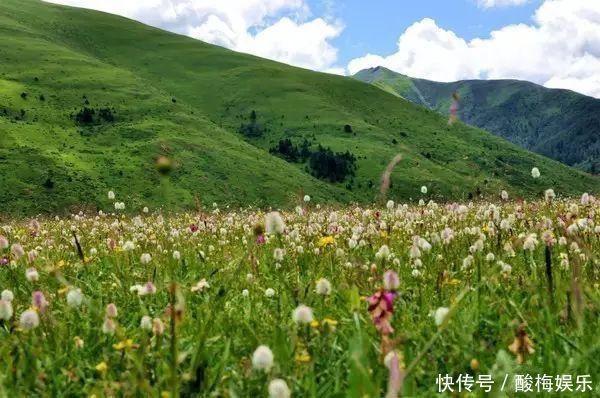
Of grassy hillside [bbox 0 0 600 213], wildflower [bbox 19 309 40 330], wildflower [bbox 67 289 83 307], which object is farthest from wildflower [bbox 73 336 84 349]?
grassy hillside [bbox 0 0 600 213]

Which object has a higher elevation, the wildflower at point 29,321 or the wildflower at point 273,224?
the wildflower at point 273,224

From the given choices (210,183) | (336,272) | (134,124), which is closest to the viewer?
(336,272)

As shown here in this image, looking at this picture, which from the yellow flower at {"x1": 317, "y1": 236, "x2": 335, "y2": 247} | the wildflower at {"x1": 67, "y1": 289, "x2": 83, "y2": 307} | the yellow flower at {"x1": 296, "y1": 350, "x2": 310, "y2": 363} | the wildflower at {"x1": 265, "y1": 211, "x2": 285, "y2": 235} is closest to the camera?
the yellow flower at {"x1": 296, "y1": 350, "x2": 310, "y2": 363}

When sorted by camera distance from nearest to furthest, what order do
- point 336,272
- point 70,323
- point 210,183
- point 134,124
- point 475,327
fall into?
point 475,327
point 70,323
point 336,272
point 210,183
point 134,124

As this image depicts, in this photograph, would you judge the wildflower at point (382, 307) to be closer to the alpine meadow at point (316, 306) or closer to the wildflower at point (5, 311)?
the alpine meadow at point (316, 306)

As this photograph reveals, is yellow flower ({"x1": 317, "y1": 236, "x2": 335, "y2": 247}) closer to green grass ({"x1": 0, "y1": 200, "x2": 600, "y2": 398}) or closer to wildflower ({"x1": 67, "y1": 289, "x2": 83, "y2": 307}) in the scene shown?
green grass ({"x1": 0, "y1": 200, "x2": 600, "y2": 398})

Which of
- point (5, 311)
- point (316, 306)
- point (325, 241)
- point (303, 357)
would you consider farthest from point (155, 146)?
point (303, 357)

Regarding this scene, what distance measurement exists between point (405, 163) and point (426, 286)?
516ft

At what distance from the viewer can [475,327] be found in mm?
4453

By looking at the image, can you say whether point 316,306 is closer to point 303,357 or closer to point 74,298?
point 303,357

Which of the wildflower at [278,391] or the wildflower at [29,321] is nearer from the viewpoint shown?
the wildflower at [278,391]

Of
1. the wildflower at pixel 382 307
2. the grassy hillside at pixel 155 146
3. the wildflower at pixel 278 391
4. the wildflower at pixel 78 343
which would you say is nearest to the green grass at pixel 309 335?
the wildflower at pixel 78 343

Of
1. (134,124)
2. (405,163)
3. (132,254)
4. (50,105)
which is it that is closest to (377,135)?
(405,163)

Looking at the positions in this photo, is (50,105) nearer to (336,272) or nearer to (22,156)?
(22,156)
